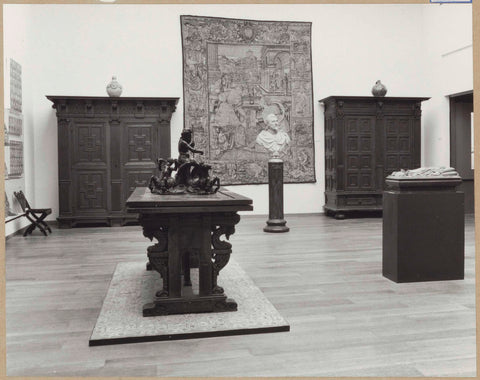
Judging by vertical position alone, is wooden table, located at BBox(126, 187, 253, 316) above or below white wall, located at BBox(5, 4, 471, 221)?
below

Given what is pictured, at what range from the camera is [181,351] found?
10.3 ft

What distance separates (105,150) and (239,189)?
287cm

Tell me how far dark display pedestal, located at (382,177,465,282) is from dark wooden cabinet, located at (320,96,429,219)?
546cm

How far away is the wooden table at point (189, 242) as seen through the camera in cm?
378

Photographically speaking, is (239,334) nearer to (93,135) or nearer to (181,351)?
(181,351)

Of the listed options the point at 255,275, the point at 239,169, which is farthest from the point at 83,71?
the point at 255,275

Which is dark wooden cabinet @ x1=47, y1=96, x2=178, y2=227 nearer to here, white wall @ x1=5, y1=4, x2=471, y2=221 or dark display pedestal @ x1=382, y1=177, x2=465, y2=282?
white wall @ x1=5, y1=4, x2=471, y2=221

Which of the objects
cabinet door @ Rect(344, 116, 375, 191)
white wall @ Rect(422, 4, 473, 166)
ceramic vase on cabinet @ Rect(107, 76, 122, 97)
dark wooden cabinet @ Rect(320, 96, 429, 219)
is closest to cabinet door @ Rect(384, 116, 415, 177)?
dark wooden cabinet @ Rect(320, 96, 429, 219)

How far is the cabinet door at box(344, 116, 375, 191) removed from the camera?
34.5 ft

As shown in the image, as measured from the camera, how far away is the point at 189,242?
12.7 ft

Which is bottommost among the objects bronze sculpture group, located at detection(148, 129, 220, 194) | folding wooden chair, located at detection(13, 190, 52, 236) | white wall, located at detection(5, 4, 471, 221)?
folding wooden chair, located at detection(13, 190, 52, 236)

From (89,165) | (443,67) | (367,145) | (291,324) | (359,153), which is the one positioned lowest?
(291,324)

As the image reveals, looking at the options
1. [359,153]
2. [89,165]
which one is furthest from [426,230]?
[89,165]

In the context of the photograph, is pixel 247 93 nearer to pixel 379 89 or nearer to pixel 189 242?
pixel 379 89
